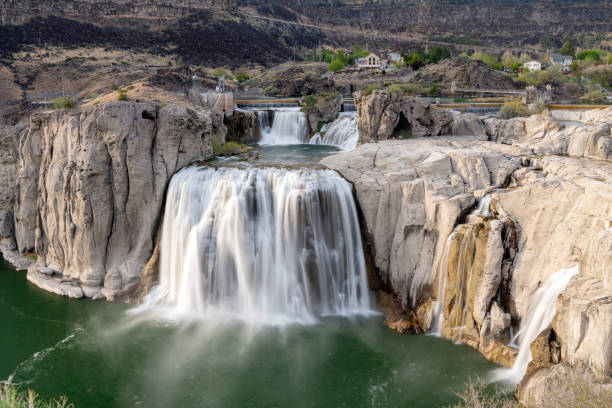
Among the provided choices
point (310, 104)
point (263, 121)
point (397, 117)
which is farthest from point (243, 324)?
point (310, 104)

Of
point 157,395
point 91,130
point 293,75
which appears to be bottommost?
point 157,395

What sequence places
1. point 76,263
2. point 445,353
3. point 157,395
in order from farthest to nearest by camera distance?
point 76,263, point 445,353, point 157,395

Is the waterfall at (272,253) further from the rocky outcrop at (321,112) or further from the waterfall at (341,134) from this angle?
the rocky outcrop at (321,112)

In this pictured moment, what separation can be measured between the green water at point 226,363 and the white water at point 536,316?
88 cm

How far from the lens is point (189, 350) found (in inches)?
A: 701

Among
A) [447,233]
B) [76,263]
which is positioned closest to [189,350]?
[76,263]

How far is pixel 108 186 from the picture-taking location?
22359 millimetres

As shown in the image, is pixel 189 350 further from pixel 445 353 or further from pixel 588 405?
pixel 588 405

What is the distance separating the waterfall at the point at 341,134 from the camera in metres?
36.6

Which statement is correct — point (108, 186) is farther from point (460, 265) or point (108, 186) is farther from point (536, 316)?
point (536, 316)

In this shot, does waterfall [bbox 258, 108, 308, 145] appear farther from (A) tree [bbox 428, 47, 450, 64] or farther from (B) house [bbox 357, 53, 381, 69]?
(A) tree [bbox 428, 47, 450, 64]

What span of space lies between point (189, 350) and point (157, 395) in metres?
2.46

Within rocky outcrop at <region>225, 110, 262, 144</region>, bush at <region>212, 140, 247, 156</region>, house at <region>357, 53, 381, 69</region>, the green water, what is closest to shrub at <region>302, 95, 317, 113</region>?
rocky outcrop at <region>225, 110, 262, 144</region>

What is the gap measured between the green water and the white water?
34.6 inches
